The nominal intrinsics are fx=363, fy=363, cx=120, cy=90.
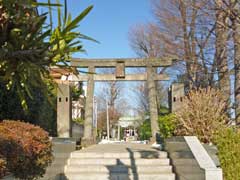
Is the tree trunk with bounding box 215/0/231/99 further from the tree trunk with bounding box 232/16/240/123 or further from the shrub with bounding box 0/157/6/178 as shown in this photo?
the shrub with bounding box 0/157/6/178

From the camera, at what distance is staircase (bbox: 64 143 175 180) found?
749 centimetres

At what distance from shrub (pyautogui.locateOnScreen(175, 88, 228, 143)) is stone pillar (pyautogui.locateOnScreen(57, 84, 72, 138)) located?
4.38m

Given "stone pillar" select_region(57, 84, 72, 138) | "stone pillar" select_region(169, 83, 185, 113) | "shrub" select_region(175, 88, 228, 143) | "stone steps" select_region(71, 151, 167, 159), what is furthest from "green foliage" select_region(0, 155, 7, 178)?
"stone pillar" select_region(169, 83, 185, 113)

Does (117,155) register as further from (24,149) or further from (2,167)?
(2,167)

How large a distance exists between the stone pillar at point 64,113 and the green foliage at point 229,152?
6.19 meters

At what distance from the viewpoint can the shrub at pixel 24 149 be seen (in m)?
4.23

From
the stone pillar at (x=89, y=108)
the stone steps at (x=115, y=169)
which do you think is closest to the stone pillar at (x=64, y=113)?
the stone pillar at (x=89, y=108)

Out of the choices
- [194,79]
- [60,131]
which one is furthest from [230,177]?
[194,79]

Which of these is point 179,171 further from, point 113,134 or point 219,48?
point 113,134

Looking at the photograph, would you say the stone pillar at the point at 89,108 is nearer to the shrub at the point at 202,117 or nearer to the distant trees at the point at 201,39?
the distant trees at the point at 201,39

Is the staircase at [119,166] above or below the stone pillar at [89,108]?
below

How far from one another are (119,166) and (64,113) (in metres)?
4.49

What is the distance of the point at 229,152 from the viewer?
21.1 feet

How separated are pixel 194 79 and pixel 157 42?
246 centimetres
